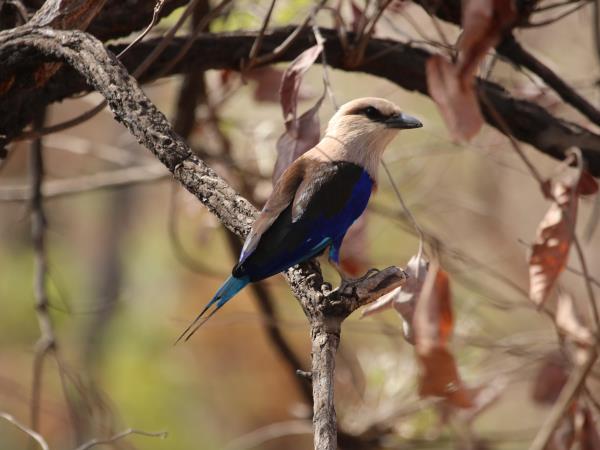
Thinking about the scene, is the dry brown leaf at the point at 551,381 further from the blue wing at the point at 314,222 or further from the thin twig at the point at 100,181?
the thin twig at the point at 100,181

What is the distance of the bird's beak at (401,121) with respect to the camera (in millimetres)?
2494

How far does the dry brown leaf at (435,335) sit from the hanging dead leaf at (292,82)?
1.72 ft

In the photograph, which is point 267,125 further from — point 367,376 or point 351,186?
point 351,186

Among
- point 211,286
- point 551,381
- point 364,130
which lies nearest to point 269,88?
point 364,130

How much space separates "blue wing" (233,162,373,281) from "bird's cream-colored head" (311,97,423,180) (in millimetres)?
79

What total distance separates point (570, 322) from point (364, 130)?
71cm

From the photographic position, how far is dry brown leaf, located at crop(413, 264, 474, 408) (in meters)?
2.20

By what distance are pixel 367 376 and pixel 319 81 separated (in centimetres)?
215

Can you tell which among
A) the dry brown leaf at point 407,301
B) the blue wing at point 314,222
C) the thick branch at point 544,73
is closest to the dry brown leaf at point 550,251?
the dry brown leaf at point 407,301

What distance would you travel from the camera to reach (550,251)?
2150mm

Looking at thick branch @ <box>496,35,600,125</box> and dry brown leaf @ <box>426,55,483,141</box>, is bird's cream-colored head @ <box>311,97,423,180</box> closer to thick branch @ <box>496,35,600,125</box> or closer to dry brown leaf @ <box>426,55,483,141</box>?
thick branch @ <box>496,35,600,125</box>

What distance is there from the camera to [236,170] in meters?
3.70

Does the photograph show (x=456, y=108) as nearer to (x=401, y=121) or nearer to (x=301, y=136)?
(x=301, y=136)

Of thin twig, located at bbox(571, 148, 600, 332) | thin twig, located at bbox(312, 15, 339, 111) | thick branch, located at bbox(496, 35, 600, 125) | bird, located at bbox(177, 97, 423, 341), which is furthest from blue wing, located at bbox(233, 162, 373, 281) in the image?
thick branch, located at bbox(496, 35, 600, 125)
